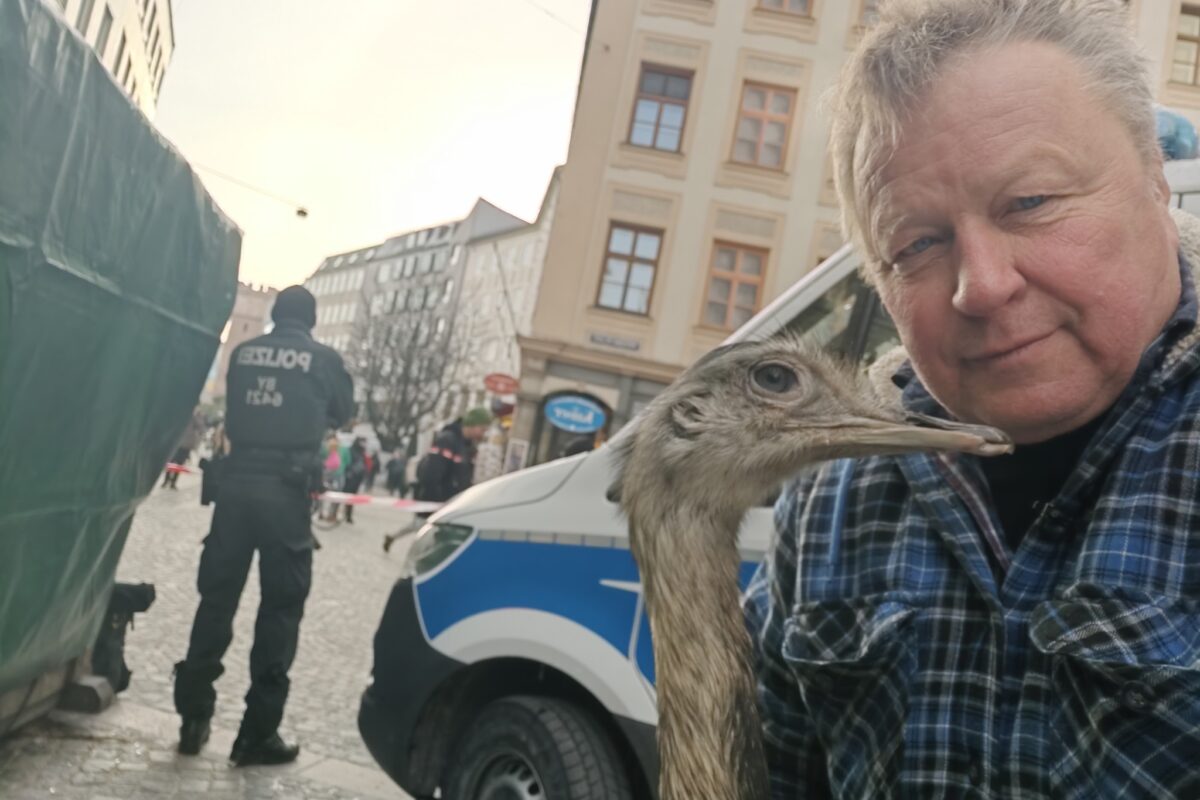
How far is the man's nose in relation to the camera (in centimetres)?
124

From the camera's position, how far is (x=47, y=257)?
123cm

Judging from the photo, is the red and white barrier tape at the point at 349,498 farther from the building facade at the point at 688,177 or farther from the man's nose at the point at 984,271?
the man's nose at the point at 984,271

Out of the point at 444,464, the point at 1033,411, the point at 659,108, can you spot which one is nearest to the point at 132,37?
the point at 1033,411

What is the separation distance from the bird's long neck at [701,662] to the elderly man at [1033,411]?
0.53 feet

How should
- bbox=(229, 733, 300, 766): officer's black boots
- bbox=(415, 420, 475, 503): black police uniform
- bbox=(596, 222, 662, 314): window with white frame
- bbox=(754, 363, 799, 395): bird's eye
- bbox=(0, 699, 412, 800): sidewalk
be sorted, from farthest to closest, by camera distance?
bbox=(596, 222, 662, 314): window with white frame
bbox=(415, 420, 475, 503): black police uniform
bbox=(229, 733, 300, 766): officer's black boots
bbox=(754, 363, 799, 395): bird's eye
bbox=(0, 699, 412, 800): sidewalk

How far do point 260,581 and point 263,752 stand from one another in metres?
0.48

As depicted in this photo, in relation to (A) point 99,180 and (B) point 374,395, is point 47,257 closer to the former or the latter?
(A) point 99,180

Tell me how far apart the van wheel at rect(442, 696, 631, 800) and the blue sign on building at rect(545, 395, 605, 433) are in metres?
4.19

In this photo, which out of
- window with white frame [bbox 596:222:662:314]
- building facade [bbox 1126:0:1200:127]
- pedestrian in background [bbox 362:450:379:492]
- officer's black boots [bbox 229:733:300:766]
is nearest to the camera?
officer's black boots [bbox 229:733:300:766]

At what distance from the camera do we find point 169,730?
2.08m

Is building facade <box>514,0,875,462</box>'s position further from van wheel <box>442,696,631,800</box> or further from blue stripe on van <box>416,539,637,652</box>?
van wheel <box>442,696,631,800</box>

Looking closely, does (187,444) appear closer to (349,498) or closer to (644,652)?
(349,498)

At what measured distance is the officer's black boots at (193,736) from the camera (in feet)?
6.60

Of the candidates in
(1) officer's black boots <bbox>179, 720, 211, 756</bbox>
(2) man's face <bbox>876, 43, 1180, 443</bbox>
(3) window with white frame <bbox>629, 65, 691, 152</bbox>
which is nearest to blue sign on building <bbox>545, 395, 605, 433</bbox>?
(3) window with white frame <bbox>629, 65, 691, 152</bbox>
